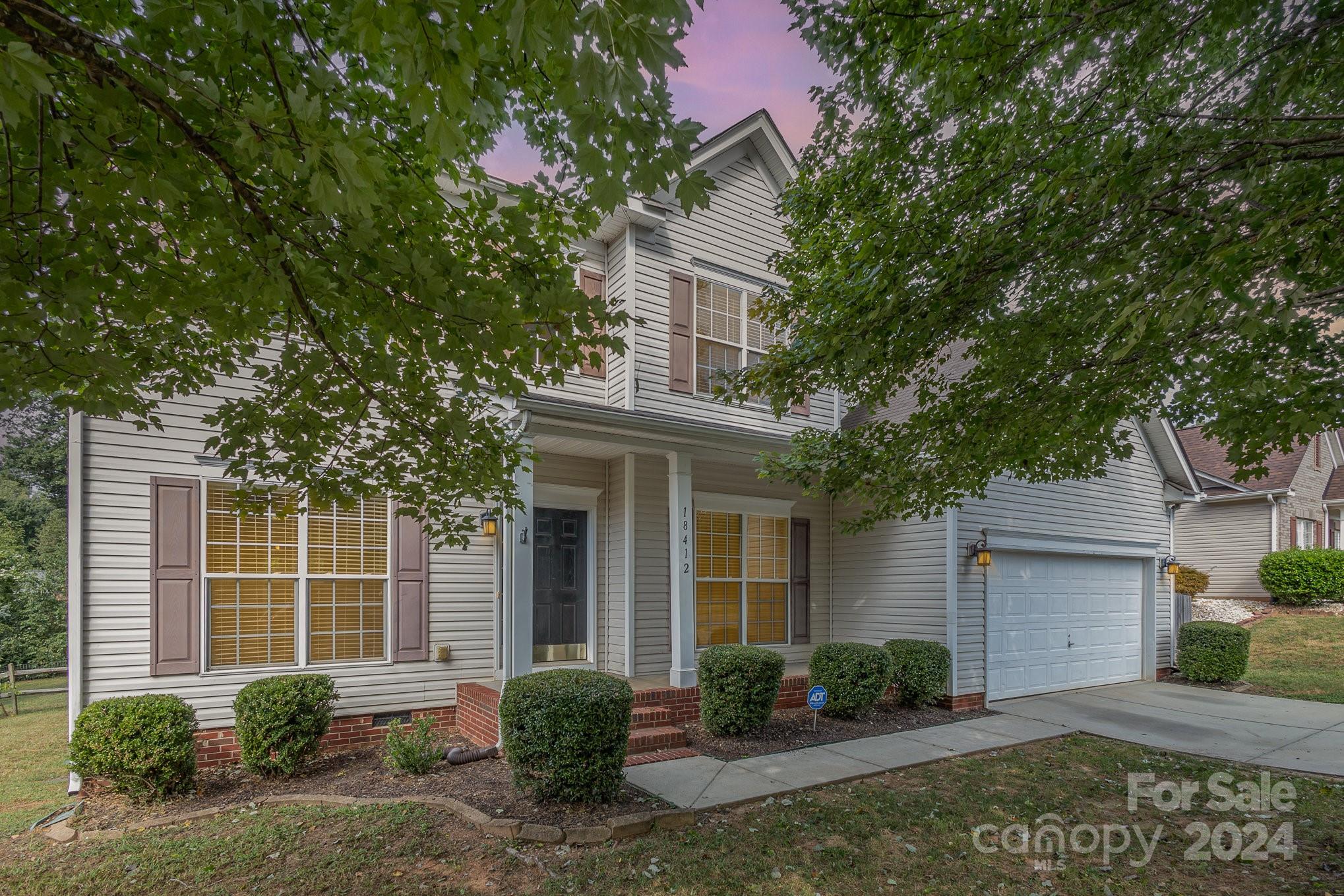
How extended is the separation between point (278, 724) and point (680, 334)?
631cm

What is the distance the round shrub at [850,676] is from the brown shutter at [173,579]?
675cm

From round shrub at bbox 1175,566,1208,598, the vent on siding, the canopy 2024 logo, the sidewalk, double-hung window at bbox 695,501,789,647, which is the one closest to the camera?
the canopy 2024 logo

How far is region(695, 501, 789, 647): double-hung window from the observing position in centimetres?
945

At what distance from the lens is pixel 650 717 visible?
23.5ft

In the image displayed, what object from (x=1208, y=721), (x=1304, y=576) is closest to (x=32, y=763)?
(x=1208, y=721)

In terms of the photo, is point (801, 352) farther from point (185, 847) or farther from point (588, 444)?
point (185, 847)

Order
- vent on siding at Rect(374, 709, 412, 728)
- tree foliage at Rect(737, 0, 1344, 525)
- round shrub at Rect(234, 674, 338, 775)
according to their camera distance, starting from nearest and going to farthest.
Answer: tree foliage at Rect(737, 0, 1344, 525)
round shrub at Rect(234, 674, 338, 775)
vent on siding at Rect(374, 709, 412, 728)

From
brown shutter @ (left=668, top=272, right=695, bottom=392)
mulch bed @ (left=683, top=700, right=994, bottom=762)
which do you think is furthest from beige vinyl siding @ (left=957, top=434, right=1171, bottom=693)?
brown shutter @ (left=668, top=272, right=695, bottom=392)

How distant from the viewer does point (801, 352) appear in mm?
5676

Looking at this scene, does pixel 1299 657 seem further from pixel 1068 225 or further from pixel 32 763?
pixel 32 763

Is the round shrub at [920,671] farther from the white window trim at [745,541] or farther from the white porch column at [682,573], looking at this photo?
the white porch column at [682,573]

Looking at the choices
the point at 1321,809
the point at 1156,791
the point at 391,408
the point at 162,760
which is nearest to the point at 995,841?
the point at 1156,791

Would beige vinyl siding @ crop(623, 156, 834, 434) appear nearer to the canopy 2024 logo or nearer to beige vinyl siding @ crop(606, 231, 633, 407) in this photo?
beige vinyl siding @ crop(606, 231, 633, 407)

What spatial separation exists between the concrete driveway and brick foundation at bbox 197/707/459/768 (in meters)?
7.43
